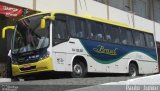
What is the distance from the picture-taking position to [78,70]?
55.8 feet

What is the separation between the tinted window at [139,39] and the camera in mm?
22220

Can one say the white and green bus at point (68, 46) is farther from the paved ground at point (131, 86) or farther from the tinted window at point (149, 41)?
the paved ground at point (131, 86)

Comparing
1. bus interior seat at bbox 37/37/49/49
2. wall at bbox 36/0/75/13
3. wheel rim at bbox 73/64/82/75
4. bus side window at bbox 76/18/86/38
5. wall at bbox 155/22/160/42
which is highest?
wall at bbox 36/0/75/13

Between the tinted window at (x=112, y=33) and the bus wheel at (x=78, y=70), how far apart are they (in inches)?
98.9

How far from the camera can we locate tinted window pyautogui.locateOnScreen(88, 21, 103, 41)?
725 inches

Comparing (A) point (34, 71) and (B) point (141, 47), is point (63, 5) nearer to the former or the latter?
(B) point (141, 47)

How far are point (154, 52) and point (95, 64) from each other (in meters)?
6.60

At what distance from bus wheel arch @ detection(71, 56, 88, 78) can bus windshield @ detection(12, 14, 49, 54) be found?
1658 mm

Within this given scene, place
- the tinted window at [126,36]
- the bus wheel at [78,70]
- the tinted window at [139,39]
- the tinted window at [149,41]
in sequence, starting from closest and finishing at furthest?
the bus wheel at [78,70] < the tinted window at [126,36] < the tinted window at [139,39] < the tinted window at [149,41]

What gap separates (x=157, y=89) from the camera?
8.55 m

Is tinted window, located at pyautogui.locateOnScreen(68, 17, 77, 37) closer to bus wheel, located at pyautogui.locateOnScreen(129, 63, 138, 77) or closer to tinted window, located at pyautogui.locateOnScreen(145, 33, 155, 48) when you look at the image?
bus wheel, located at pyautogui.locateOnScreen(129, 63, 138, 77)

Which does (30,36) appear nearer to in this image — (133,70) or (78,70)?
(78,70)

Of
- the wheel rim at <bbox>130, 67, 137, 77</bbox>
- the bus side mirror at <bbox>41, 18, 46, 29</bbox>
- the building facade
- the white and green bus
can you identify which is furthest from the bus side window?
the building facade

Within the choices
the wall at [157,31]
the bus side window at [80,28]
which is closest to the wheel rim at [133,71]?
the bus side window at [80,28]
